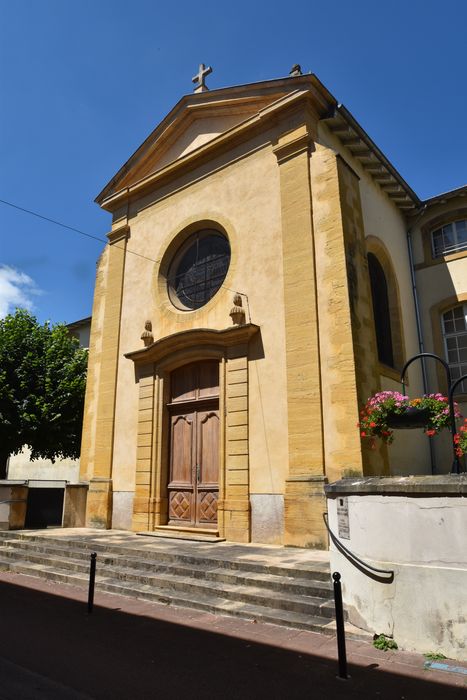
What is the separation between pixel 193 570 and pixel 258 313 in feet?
16.8

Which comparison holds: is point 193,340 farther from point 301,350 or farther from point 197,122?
point 197,122

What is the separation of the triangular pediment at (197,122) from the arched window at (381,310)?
429cm

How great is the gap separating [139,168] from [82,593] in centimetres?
1125

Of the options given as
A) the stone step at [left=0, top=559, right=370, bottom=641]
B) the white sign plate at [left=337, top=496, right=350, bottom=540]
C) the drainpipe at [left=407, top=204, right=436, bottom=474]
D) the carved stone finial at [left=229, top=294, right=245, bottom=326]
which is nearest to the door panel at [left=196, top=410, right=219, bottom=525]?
the carved stone finial at [left=229, top=294, right=245, bottom=326]

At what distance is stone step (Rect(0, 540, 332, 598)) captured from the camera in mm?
6145

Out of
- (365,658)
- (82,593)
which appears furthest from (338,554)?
(82,593)

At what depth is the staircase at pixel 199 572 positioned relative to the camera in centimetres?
585

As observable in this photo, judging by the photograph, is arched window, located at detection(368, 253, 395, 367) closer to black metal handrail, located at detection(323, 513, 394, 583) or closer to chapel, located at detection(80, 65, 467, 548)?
chapel, located at detection(80, 65, 467, 548)

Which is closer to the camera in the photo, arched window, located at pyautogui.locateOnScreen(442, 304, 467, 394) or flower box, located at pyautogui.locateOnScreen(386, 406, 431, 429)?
flower box, located at pyautogui.locateOnScreen(386, 406, 431, 429)

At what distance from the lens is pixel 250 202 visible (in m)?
11.2

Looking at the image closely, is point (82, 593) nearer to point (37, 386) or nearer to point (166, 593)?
point (166, 593)

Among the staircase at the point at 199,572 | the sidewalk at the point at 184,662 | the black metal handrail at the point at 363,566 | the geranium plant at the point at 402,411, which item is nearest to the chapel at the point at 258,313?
the geranium plant at the point at 402,411

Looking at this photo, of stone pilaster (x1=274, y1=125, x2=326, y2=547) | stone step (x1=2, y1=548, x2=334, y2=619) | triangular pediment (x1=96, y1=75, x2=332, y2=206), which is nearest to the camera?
stone step (x1=2, y1=548, x2=334, y2=619)

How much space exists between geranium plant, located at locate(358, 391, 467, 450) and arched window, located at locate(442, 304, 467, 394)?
226 inches
